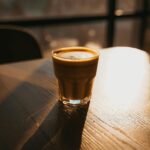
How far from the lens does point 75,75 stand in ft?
2.31

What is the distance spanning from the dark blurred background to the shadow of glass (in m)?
1.43

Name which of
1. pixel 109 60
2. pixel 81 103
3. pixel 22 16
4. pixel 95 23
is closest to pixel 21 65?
pixel 109 60

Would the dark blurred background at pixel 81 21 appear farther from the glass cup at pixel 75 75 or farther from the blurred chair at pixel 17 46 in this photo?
the glass cup at pixel 75 75

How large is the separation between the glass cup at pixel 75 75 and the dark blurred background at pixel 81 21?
1366mm

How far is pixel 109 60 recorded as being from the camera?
3.72 ft

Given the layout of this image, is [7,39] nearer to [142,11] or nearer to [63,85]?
[63,85]

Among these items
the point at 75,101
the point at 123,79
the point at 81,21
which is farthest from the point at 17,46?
the point at 81,21

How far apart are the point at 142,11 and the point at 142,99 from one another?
7.62ft

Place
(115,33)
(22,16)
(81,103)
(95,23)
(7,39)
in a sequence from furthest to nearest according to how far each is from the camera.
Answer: (115,33) → (95,23) → (22,16) → (7,39) → (81,103)

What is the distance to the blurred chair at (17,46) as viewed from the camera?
1.55 meters

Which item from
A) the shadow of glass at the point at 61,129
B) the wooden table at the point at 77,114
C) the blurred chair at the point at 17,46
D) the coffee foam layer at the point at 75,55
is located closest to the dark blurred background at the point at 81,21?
the blurred chair at the point at 17,46

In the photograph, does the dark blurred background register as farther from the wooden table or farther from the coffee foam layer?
the coffee foam layer

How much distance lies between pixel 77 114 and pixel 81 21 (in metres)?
1.91

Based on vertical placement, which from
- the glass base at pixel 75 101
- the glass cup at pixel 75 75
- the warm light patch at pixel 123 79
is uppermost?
the glass cup at pixel 75 75
